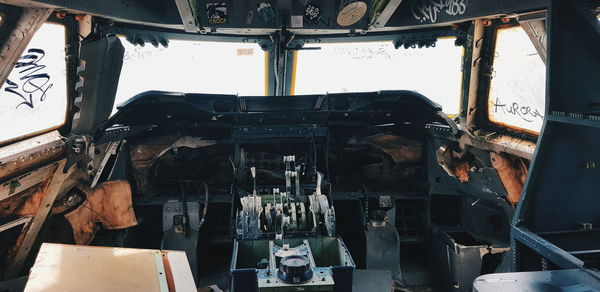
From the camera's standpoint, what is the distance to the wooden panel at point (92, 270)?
5.46 feet

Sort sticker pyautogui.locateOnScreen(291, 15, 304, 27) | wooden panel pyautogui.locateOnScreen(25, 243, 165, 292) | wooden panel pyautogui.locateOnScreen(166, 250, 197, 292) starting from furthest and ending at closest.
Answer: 1. sticker pyautogui.locateOnScreen(291, 15, 304, 27)
2. wooden panel pyautogui.locateOnScreen(166, 250, 197, 292)
3. wooden panel pyautogui.locateOnScreen(25, 243, 165, 292)

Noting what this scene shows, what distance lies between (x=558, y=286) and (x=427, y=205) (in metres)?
2.76

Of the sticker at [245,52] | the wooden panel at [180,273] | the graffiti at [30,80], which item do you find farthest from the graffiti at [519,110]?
the graffiti at [30,80]

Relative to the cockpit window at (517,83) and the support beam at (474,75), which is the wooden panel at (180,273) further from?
the support beam at (474,75)

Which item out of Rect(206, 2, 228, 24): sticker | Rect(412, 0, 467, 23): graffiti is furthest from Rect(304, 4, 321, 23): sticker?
Rect(412, 0, 467, 23): graffiti

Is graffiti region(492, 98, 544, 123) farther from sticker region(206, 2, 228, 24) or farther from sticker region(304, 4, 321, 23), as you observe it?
sticker region(206, 2, 228, 24)

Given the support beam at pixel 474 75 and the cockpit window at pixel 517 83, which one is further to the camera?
the support beam at pixel 474 75

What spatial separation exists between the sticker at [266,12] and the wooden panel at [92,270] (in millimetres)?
2480

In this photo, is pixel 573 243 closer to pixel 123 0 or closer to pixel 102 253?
pixel 102 253

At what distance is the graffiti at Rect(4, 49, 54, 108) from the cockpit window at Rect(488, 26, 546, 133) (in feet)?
11.0

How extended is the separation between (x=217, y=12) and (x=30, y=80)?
162 centimetres

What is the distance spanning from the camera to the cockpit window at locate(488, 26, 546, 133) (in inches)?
126

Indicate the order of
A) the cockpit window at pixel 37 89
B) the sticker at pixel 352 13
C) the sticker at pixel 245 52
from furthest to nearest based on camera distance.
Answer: the sticker at pixel 245 52 → the sticker at pixel 352 13 → the cockpit window at pixel 37 89

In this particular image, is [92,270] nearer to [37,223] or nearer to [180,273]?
[180,273]
